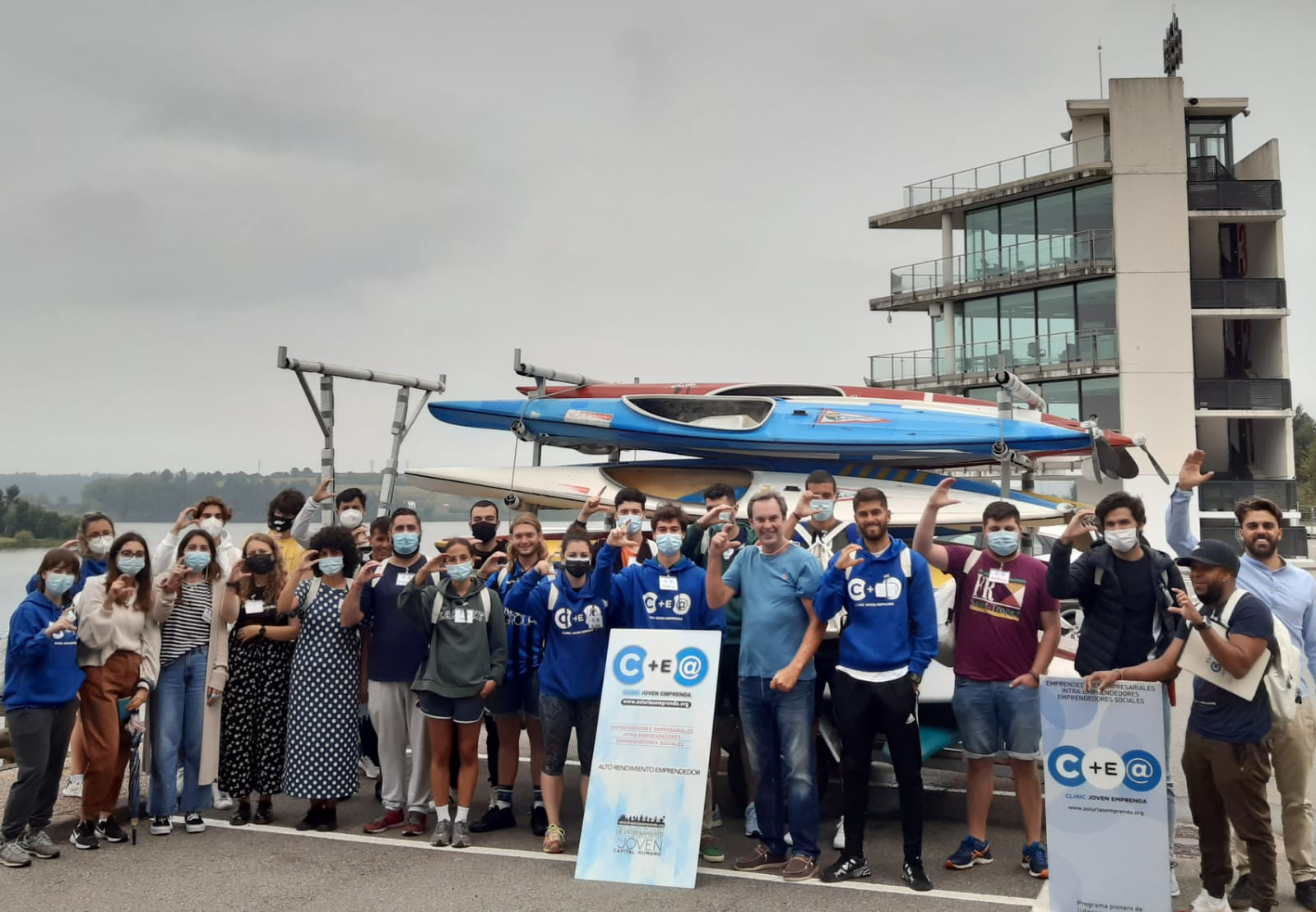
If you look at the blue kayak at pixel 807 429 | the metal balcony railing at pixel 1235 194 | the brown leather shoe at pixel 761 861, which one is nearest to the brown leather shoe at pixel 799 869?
the brown leather shoe at pixel 761 861

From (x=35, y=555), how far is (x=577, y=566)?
5.61 metres

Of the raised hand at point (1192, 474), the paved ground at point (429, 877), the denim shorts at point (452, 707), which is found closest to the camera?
the paved ground at point (429, 877)

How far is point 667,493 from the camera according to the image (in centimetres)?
1795

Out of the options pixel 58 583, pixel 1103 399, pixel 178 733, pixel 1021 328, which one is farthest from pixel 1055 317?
pixel 58 583

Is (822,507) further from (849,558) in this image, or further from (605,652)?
(605,652)

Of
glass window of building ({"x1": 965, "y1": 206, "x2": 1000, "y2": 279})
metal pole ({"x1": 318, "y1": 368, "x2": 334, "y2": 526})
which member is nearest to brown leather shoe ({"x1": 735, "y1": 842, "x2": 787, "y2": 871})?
metal pole ({"x1": 318, "y1": 368, "x2": 334, "y2": 526})

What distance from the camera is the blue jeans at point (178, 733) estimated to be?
6.13 m

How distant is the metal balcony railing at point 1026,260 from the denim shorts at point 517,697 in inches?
1188

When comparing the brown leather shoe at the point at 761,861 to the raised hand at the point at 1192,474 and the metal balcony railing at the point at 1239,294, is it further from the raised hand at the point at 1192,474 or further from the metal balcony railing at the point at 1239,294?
the metal balcony railing at the point at 1239,294

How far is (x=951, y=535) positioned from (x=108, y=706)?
45.8 feet

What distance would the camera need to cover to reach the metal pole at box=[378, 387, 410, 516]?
14.3m

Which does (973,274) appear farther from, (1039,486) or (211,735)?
(211,735)

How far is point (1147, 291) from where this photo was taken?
31828 millimetres

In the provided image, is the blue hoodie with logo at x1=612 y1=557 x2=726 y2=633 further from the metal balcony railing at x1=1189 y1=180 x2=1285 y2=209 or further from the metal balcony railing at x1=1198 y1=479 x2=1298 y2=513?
the metal balcony railing at x1=1189 y1=180 x2=1285 y2=209
